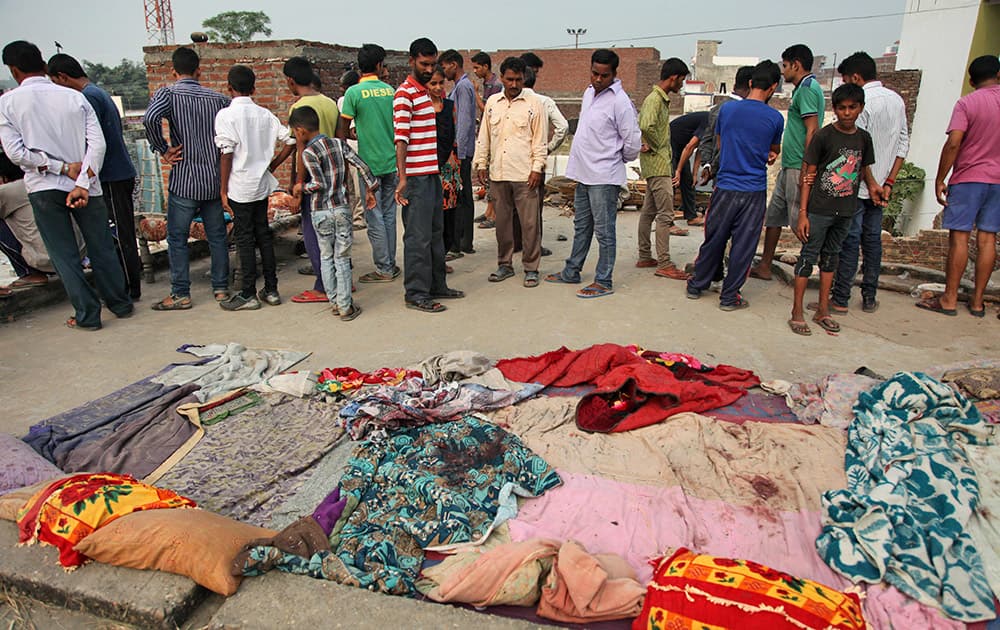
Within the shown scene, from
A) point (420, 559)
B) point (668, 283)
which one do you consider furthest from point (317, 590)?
point (668, 283)

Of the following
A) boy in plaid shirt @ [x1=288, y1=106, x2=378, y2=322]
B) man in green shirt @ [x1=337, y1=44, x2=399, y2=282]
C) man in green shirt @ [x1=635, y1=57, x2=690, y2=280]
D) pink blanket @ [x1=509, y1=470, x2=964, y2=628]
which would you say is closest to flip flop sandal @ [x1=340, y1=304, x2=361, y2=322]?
boy in plaid shirt @ [x1=288, y1=106, x2=378, y2=322]

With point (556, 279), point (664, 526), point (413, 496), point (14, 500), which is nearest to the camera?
point (14, 500)

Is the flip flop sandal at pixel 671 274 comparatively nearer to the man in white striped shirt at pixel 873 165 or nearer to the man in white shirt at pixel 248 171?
the man in white striped shirt at pixel 873 165

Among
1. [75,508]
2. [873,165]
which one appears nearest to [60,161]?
[75,508]

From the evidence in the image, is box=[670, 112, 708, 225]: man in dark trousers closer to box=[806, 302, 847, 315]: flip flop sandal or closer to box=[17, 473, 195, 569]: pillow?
box=[806, 302, 847, 315]: flip flop sandal

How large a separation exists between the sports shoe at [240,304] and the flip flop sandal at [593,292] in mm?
2903

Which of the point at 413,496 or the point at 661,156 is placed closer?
the point at 413,496

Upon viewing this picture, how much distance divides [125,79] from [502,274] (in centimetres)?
6235

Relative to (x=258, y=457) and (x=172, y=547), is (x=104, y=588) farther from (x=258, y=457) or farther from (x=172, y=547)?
(x=258, y=457)

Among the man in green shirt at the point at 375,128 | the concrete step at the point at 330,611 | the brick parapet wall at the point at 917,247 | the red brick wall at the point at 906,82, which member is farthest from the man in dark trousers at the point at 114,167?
the red brick wall at the point at 906,82

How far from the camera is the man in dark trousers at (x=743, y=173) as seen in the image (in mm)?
5316

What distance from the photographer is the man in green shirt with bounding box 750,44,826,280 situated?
5562mm

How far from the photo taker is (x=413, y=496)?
289 centimetres

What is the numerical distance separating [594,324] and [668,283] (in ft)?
4.73
